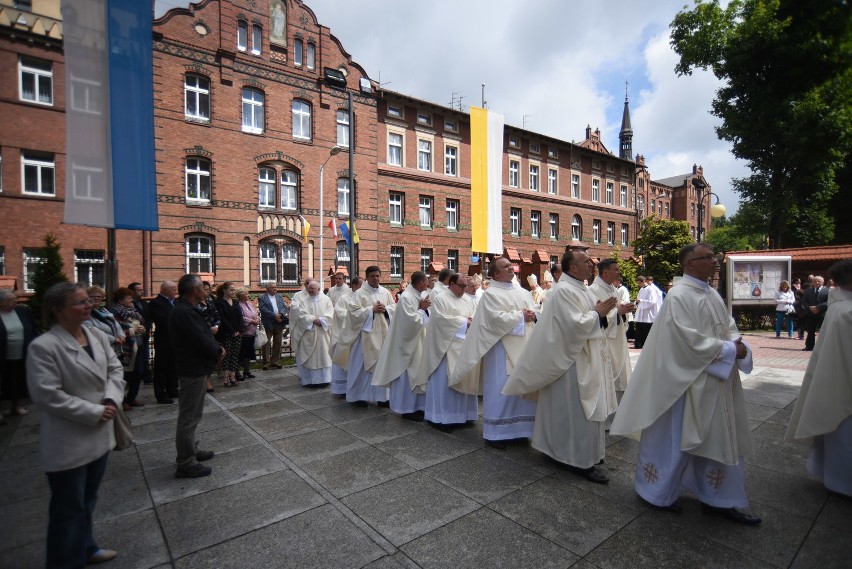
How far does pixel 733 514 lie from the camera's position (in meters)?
3.28

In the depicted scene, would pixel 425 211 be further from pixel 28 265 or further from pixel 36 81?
pixel 28 265

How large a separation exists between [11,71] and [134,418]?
54.8 feet

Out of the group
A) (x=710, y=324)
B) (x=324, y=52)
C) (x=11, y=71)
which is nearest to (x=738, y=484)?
(x=710, y=324)

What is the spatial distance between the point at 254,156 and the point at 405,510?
64.5 ft

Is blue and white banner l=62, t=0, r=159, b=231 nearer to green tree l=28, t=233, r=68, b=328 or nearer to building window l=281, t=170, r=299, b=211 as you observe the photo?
green tree l=28, t=233, r=68, b=328

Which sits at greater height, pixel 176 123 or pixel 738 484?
pixel 176 123

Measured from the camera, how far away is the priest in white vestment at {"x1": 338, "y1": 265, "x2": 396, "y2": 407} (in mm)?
6781

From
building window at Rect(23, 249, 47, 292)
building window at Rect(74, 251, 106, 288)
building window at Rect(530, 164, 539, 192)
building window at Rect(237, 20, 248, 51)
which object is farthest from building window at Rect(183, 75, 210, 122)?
building window at Rect(530, 164, 539, 192)

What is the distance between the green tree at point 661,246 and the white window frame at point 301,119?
19.7 metres

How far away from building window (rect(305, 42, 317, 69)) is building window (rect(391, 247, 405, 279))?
990cm

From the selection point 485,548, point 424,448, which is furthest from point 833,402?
point 424,448

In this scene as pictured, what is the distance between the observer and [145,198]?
21.4ft

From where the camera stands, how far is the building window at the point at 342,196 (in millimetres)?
22609

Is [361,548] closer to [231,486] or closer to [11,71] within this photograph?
[231,486]
